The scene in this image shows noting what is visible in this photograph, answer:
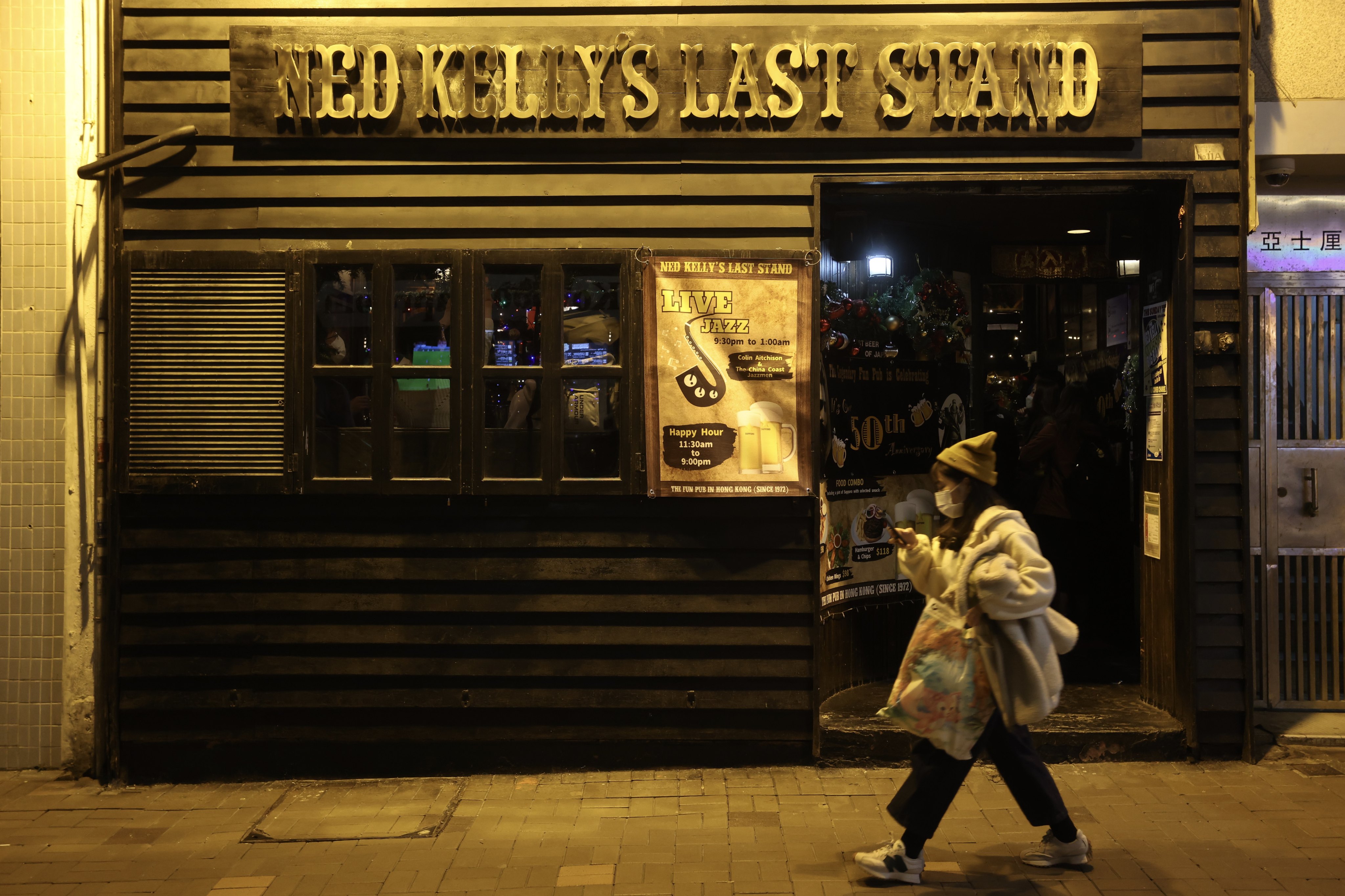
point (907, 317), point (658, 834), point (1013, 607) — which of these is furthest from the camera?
point (907, 317)

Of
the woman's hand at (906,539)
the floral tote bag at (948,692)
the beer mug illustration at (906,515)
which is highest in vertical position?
the woman's hand at (906,539)

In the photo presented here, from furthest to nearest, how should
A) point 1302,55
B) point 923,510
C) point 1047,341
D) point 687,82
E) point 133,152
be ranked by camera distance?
point 1047,341 → point 923,510 → point 1302,55 → point 687,82 → point 133,152

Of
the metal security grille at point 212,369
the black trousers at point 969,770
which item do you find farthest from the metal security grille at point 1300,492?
the metal security grille at point 212,369

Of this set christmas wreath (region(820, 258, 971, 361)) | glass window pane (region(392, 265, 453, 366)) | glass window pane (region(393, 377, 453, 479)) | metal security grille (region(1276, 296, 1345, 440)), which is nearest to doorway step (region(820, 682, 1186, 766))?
metal security grille (region(1276, 296, 1345, 440))

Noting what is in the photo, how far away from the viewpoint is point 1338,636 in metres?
6.29

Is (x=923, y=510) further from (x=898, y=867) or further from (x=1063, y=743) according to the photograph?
(x=898, y=867)

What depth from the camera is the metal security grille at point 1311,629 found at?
6289 mm

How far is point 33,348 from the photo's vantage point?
18.9ft

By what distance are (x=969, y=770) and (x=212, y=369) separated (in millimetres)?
4298

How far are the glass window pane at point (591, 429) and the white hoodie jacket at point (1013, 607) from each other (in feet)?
7.06

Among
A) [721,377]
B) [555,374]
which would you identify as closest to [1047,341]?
[721,377]

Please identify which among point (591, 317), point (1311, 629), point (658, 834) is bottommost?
point (658, 834)

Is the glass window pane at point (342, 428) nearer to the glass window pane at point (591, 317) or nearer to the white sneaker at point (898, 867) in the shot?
the glass window pane at point (591, 317)

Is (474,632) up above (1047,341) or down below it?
below
